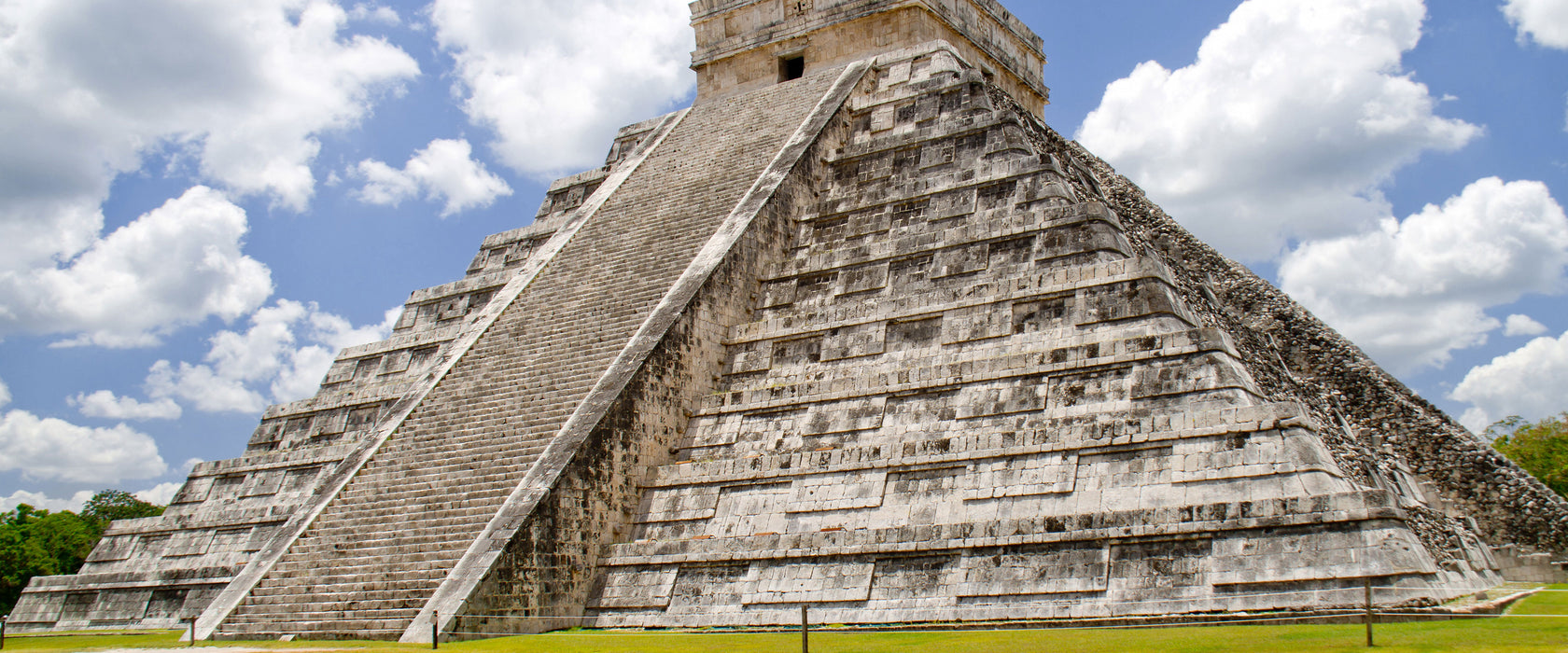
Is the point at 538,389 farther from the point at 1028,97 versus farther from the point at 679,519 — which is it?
the point at 1028,97

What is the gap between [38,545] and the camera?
86.9 ft

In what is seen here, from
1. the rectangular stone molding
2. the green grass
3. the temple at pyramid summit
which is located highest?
the temple at pyramid summit

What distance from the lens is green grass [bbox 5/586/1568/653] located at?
6672 mm

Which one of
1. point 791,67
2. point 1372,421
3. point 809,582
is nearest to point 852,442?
point 809,582

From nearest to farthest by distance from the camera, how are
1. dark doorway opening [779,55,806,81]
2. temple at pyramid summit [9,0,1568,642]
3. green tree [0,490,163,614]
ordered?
temple at pyramid summit [9,0,1568,642]
dark doorway opening [779,55,806,81]
green tree [0,490,163,614]

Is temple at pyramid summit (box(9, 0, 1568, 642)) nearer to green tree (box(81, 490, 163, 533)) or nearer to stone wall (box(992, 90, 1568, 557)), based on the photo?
stone wall (box(992, 90, 1568, 557))

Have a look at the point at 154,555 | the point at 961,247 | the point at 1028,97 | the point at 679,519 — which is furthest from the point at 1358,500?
the point at 154,555

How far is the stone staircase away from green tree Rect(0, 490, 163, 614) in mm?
16020

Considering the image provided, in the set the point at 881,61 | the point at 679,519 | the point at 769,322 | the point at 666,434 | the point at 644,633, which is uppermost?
the point at 881,61

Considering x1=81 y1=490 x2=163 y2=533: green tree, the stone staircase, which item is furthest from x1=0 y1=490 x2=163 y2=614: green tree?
the stone staircase

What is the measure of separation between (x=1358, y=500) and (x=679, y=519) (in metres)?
5.77

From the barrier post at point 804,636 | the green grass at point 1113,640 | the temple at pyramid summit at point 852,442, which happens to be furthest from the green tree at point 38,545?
the barrier post at point 804,636

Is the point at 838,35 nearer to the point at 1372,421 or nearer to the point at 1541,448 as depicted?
the point at 1372,421

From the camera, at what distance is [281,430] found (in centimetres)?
1664
